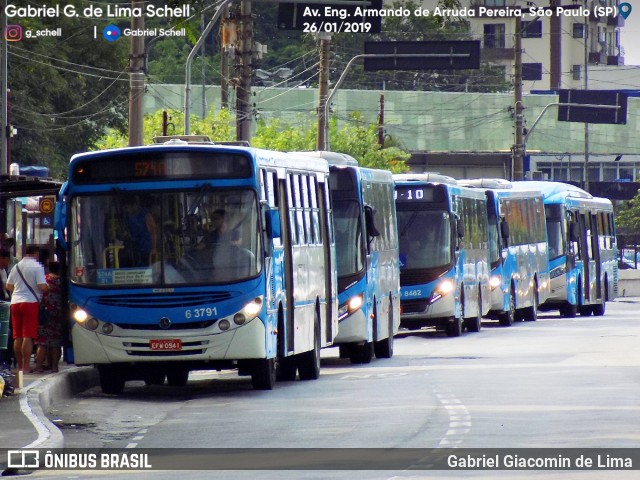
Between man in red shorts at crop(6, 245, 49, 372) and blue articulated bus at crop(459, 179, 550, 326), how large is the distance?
2140cm

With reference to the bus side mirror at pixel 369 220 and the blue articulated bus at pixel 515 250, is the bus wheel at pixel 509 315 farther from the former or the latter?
the bus side mirror at pixel 369 220

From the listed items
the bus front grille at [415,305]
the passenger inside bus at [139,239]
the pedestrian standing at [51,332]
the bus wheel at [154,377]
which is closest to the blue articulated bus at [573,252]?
the bus front grille at [415,305]

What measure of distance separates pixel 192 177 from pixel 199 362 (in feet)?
6.73

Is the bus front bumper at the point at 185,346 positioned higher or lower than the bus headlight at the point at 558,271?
higher

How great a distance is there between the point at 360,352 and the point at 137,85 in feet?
31.4

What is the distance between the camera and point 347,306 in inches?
1073

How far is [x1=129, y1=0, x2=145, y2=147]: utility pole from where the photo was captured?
34.9 metres

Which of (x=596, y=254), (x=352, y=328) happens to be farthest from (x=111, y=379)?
(x=596, y=254)

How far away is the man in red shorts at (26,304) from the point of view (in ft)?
72.8

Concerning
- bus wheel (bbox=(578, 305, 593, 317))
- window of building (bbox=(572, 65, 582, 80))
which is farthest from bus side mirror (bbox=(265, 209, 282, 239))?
window of building (bbox=(572, 65, 582, 80))

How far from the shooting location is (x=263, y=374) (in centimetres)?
2172

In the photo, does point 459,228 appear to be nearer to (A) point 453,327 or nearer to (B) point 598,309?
(A) point 453,327

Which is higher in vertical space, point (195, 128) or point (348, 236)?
point (195, 128)

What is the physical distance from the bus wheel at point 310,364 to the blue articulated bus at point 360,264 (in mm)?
2865
